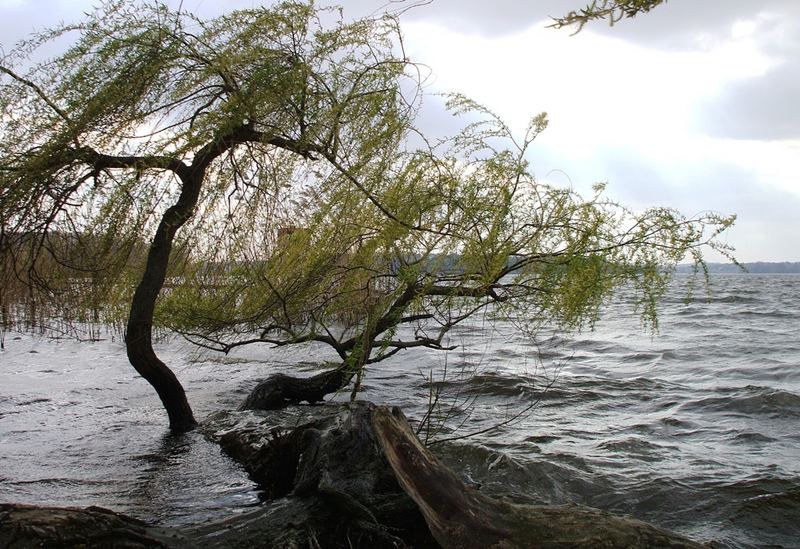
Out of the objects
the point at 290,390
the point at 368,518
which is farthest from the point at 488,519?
the point at 290,390

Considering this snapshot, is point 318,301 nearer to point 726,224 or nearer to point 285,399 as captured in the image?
point 285,399

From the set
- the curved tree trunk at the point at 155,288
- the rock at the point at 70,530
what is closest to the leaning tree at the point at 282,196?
the curved tree trunk at the point at 155,288

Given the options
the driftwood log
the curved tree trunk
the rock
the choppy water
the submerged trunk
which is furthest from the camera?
the submerged trunk

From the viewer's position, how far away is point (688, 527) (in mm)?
4680

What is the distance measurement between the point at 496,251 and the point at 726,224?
1.50 metres

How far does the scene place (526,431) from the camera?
6.99 m

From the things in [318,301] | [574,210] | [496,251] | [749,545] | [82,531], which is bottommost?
[749,545]

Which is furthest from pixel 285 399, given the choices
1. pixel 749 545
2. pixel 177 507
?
pixel 749 545

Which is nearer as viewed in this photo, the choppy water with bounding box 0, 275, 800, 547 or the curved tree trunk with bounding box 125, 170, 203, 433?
the choppy water with bounding box 0, 275, 800, 547

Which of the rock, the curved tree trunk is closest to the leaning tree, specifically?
the curved tree trunk

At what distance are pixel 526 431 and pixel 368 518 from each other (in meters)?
3.86

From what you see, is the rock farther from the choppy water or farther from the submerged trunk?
the submerged trunk

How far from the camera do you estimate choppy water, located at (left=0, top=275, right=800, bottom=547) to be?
16.2 feet

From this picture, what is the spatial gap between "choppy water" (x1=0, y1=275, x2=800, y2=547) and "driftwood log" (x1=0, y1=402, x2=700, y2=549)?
1.02m
